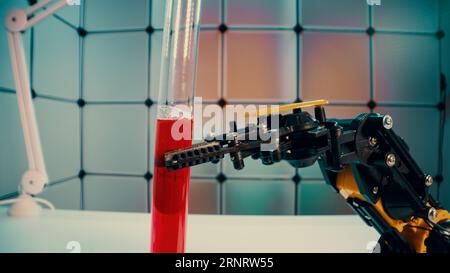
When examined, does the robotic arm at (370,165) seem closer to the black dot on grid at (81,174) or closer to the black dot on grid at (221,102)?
the black dot on grid at (221,102)

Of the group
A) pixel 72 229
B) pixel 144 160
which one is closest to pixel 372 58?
pixel 144 160

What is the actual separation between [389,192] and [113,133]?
751mm

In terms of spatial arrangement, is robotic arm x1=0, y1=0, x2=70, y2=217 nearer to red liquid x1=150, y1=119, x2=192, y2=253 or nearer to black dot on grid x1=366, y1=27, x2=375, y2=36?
red liquid x1=150, y1=119, x2=192, y2=253

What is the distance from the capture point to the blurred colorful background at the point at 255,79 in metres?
0.78

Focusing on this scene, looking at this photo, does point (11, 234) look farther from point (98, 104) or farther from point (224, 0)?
point (224, 0)

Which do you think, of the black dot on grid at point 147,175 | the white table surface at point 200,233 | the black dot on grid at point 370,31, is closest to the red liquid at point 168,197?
the white table surface at point 200,233

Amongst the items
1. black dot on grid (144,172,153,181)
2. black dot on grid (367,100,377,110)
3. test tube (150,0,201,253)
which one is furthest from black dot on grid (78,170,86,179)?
black dot on grid (367,100,377,110)

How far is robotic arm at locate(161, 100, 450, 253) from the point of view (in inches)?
11.2

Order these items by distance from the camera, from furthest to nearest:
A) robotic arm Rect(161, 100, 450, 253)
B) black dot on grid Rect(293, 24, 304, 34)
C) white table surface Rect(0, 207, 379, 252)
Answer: black dot on grid Rect(293, 24, 304, 34) < white table surface Rect(0, 207, 379, 252) < robotic arm Rect(161, 100, 450, 253)

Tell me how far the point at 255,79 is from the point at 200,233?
491mm

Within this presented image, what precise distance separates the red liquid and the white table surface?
14 cm

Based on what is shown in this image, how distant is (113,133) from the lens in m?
0.80

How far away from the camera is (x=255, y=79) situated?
78cm

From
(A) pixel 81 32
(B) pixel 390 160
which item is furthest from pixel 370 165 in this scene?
(A) pixel 81 32
